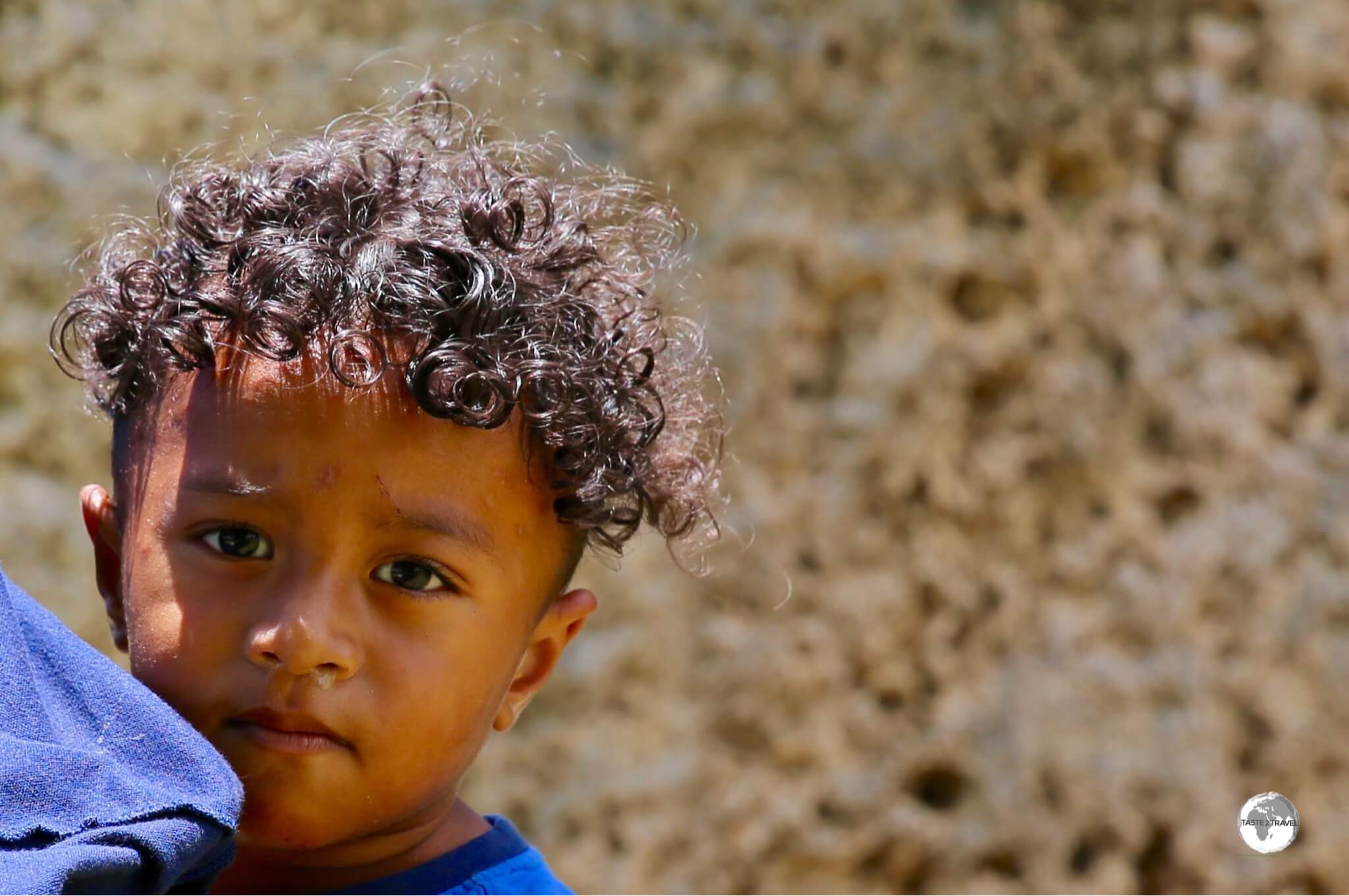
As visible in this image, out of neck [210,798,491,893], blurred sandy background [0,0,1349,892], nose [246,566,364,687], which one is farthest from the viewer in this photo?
blurred sandy background [0,0,1349,892]

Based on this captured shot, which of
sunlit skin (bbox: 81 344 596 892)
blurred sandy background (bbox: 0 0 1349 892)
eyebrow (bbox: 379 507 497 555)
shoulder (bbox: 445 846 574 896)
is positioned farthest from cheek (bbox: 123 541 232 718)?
blurred sandy background (bbox: 0 0 1349 892)

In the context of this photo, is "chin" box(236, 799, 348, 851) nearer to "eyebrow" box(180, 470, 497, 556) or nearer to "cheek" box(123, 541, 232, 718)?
"cheek" box(123, 541, 232, 718)

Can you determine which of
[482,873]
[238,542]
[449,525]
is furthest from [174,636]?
[482,873]

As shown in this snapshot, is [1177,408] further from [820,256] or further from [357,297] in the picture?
[357,297]

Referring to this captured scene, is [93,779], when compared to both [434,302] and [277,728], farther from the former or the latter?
[434,302]

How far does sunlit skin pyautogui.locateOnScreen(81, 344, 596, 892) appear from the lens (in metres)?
0.87

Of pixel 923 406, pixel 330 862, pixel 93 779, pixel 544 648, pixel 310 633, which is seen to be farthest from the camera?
pixel 923 406

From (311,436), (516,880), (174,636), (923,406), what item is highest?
(923,406)

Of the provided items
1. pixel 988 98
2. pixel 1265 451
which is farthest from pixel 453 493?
pixel 1265 451

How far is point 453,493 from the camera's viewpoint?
937mm

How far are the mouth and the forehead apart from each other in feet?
0.42

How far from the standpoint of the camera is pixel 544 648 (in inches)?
43.8

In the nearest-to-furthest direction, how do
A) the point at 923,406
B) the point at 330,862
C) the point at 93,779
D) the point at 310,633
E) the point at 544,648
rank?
the point at 93,779 → the point at 310,633 → the point at 330,862 → the point at 544,648 → the point at 923,406

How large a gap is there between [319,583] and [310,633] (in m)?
0.04
